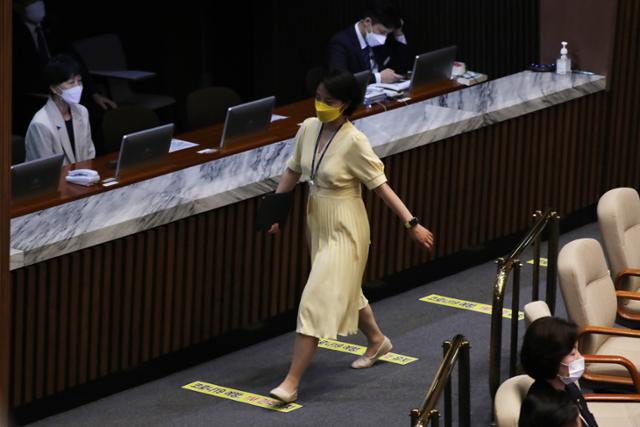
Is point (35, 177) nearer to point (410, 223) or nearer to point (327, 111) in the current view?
point (327, 111)

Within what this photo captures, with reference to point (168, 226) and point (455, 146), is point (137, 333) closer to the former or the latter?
point (168, 226)

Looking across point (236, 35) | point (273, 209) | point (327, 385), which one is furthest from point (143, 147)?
point (236, 35)

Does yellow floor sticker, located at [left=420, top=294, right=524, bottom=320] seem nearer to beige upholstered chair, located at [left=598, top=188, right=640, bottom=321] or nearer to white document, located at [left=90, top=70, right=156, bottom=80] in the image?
beige upholstered chair, located at [left=598, top=188, right=640, bottom=321]

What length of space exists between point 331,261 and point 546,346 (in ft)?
5.73

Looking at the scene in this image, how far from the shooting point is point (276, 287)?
6.77 meters

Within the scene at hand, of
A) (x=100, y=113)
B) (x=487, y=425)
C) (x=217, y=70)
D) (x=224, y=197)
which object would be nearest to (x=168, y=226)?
(x=224, y=197)

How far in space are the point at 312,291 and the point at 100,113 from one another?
4.29 metres

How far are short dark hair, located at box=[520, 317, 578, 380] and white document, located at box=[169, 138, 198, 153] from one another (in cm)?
329

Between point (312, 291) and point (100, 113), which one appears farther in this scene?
point (100, 113)

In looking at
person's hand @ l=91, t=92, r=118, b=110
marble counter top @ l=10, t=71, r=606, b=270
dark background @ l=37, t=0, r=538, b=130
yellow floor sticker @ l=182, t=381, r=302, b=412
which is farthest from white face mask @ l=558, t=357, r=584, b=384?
dark background @ l=37, t=0, r=538, b=130

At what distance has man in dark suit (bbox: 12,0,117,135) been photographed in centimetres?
946

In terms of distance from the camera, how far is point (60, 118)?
23.1 ft

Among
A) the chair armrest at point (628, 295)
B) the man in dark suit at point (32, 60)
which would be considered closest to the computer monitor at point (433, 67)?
the man in dark suit at point (32, 60)

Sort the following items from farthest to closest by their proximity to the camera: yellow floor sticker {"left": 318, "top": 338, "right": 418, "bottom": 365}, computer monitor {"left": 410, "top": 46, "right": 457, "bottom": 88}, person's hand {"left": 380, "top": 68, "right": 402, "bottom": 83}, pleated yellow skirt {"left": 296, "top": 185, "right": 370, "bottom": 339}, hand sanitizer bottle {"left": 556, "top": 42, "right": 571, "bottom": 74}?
person's hand {"left": 380, "top": 68, "right": 402, "bottom": 83}, hand sanitizer bottle {"left": 556, "top": 42, "right": 571, "bottom": 74}, computer monitor {"left": 410, "top": 46, "right": 457, "bottom": 88}, yellow floor sticker {"left": 318, "top": 338, "right": 418, "bottom": 365}, pleated yellow skirt {"left": 296, "top": 185, "right": 370, "bottom": 339}
